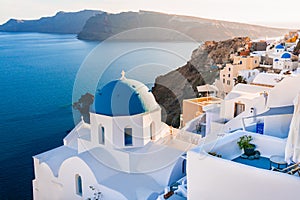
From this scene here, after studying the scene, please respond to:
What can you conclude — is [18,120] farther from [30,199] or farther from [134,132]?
[134,132]

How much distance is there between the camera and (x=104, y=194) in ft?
28.8

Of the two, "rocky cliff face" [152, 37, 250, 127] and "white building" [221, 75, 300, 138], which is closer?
"white building" [221, 75, 300, 138]

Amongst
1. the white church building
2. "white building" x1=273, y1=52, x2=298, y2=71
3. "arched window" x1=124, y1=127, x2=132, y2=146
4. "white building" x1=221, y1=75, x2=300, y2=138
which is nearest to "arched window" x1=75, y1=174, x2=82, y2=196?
the white church building

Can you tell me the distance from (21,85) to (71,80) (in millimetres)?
7924

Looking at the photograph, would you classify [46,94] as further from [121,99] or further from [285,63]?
[121,99]

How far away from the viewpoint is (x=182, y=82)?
28172 mm

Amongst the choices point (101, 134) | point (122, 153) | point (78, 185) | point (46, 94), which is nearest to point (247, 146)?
point (122, 153)

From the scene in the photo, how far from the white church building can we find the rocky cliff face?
37.1ft

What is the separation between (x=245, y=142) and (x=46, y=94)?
4193 centimetres

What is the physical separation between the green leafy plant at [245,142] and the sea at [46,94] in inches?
307

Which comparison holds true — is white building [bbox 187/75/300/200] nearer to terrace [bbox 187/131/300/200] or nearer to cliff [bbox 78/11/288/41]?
terrace [bbox 187/131/300/200]

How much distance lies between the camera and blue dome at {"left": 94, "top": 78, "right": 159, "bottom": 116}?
9.39 meters

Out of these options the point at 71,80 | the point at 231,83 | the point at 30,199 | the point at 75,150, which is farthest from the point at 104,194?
the point at 71,80

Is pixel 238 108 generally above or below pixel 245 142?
below
